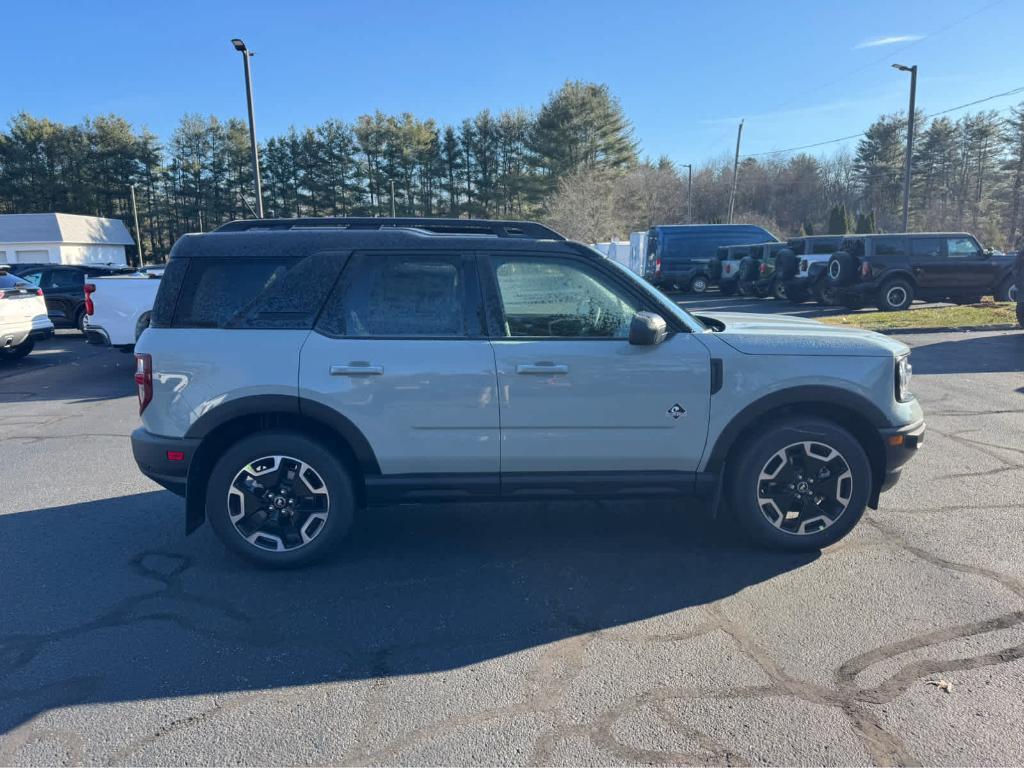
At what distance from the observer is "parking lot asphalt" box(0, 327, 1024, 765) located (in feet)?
8.46

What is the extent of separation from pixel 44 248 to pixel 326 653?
56690 millimetres

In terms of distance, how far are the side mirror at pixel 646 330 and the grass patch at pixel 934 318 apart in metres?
10.7

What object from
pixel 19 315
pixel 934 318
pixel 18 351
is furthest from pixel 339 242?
pixel 934 318

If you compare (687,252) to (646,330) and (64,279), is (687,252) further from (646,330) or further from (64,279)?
(646,330)

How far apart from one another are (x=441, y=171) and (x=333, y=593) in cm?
5685

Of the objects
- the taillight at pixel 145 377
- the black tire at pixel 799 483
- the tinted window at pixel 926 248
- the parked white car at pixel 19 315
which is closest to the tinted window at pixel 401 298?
the taillight at pixel 145 377

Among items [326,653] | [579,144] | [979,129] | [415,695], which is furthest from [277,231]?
[979,129]

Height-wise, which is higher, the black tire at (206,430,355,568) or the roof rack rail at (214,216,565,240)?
the roof rack rail at (214,216,565,240)

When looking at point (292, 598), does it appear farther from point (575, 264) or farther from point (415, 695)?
point (575, 264)

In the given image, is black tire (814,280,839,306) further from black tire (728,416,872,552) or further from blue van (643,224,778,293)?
black tire (728,416,872,552)

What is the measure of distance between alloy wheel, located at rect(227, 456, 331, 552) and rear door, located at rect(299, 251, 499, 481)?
1.35 ft

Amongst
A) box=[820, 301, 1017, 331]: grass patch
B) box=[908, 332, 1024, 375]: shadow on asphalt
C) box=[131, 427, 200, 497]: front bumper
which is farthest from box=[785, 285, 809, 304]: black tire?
box=[131, 427, 200, 497]: front bumper

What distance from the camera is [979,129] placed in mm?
55844

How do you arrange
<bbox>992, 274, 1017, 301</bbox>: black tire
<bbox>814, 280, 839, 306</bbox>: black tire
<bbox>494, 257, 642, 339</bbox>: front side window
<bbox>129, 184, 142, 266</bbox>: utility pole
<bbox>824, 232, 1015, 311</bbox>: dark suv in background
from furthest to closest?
1. <bbox>129, 184, 142, 266</bbox>: utility pole
2. <bbox>814, 280, 839, 306</bbox>: black tire
3. <bbox>992, 274, 1017, 301</bbox>: black tire
4. <bbox>824, 232, 1015, 311</bbox>: dark suv in background
5. <bbox>494, 257, 642, 339</bbox>: front side window
